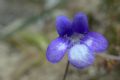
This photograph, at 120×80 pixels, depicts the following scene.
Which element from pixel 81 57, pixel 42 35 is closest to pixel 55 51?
pixel 81 57

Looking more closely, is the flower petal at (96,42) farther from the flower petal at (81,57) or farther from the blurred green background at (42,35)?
the blurred green background at (42,35)

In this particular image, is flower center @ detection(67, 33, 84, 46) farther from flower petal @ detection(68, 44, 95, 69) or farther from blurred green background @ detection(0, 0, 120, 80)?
blurred green background @ detection(0, 0, 120, 80)

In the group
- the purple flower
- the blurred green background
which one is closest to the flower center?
the purple flower

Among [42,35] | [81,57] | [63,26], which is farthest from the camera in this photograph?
[42,35]

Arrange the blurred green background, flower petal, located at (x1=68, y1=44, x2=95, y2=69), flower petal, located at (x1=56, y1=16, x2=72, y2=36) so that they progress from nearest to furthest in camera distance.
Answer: flower petal, located at (x1=68, y1=44, x2=95, y2=69), flower petal, located at (x1=56, y1=16, x2=72, y2=36), the blurred green background

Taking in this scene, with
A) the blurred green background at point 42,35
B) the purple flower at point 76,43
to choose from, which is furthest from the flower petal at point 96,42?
the blurred green background at point 42,35

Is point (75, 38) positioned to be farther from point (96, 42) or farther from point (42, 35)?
point (42, 35)
